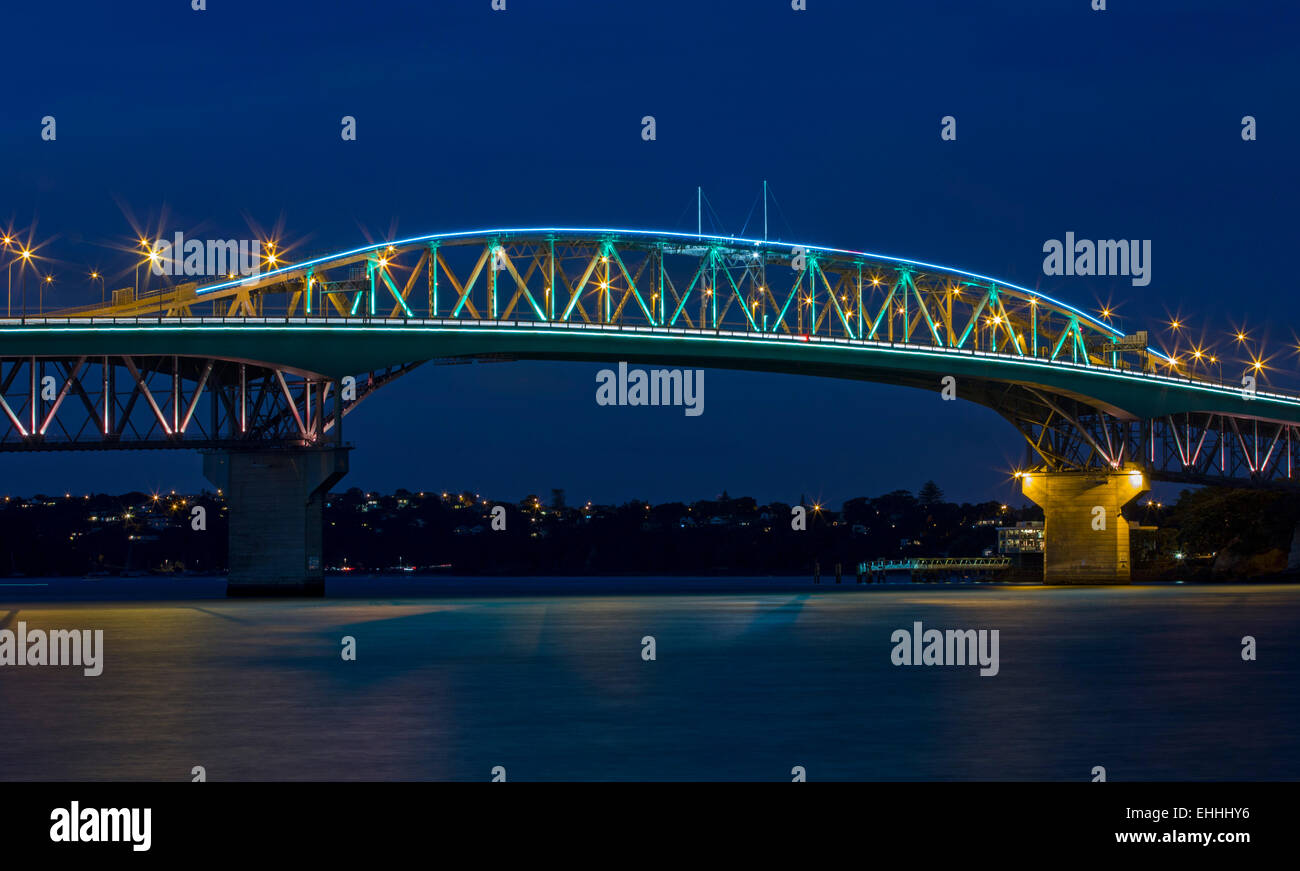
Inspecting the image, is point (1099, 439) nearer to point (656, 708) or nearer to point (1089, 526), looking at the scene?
point (1089, 526)

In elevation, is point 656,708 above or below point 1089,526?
Answer: below

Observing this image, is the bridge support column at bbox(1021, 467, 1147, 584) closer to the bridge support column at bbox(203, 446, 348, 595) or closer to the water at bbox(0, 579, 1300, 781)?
the bridge support column at bbox(203, 446, 348, 595)

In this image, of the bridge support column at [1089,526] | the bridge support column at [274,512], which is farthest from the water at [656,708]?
the bridge support column at [1089,526]

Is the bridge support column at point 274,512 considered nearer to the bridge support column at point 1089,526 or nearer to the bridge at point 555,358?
the bridge at point 555,358

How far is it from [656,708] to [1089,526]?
86.1 meters

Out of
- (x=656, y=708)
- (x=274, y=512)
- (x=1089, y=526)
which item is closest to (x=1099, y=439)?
(x=1089, y=526)

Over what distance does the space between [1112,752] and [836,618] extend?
32.2 meters

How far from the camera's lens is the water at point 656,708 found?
1589 centimetres

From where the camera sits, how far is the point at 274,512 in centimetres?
7200

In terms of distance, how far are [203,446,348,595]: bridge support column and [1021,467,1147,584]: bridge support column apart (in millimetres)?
50240
